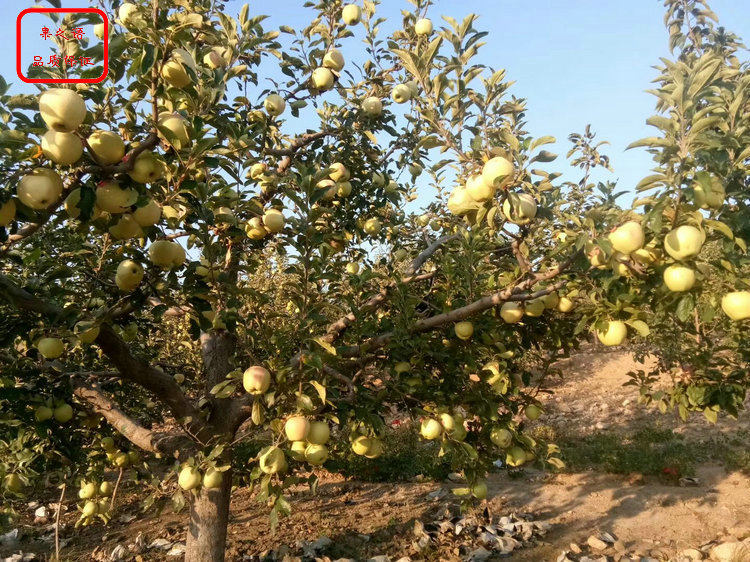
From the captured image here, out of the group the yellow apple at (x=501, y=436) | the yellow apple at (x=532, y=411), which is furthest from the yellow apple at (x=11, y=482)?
the yellow apple at (x=532, y=411)

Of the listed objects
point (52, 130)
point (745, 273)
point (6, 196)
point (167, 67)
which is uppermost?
point (167, 67)

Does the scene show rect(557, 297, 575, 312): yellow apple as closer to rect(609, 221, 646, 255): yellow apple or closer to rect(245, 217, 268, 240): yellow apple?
rect(609, 221, 646, 255): yellow apple

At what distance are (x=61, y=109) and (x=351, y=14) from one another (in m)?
2.42

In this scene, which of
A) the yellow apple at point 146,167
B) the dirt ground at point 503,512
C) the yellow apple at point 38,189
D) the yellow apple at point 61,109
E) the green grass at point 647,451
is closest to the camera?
the yellow apple at point 61,109

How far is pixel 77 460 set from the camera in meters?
3.40

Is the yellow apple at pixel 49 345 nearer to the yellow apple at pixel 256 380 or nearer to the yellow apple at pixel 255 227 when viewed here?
the yellow apple at pixel 256 380

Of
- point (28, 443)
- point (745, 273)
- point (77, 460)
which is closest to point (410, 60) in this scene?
point (745, 273)

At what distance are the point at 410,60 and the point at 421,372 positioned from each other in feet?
5.55

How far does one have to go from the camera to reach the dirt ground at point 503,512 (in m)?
4.59

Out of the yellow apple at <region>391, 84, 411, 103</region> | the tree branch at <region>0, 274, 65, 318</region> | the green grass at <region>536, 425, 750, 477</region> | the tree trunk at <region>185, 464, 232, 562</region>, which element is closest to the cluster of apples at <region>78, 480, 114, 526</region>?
the tree trunk at <region>185, 464, 232, 562</region>

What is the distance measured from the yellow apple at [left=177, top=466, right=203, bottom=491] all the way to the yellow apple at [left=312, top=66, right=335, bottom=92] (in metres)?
2.45

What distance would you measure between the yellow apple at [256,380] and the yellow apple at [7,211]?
1010 mm

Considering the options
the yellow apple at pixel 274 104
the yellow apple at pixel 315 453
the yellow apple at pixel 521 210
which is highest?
the yellow apple at pixel 274 104

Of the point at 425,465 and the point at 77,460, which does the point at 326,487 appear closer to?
the point at 425,465
